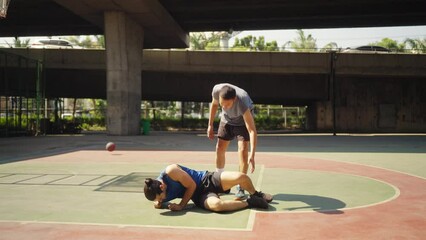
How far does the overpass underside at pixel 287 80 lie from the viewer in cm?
3353

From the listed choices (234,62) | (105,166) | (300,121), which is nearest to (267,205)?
(105,166)

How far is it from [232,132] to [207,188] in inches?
54.5

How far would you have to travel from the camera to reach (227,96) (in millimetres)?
6273

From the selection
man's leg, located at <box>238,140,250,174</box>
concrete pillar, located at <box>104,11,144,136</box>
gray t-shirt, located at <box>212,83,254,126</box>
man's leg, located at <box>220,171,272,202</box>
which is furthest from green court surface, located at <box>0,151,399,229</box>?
concrete pillar, located at <box>104,11,144,136</box>

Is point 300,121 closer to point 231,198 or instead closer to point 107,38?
point 107,38

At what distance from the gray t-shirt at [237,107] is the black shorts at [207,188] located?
1.21 metres

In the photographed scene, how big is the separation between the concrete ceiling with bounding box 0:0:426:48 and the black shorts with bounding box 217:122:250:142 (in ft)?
61.8

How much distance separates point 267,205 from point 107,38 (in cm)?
2310

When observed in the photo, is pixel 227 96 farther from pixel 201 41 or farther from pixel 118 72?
pixel 201 41

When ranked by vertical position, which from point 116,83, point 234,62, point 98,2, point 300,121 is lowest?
point 300,121

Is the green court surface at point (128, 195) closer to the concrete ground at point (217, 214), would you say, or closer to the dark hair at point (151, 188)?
the concrete ground at point (217, 214)

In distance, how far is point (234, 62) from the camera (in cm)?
3362

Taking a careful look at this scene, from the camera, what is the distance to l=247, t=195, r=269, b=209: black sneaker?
607 centimetres

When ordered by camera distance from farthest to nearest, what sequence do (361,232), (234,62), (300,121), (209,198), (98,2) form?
(300,121), (234,62), (98,2), (209,198), (361,232)
